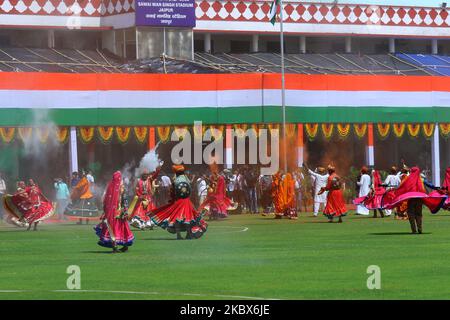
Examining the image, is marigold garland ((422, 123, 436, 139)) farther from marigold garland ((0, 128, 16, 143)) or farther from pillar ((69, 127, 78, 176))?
marigold garland ((0, 128, 16, 143))

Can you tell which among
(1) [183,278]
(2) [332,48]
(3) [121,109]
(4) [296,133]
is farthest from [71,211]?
(2) [332,48]

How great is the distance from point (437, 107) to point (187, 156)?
11.7 m

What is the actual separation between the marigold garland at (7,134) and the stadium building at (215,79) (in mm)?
76

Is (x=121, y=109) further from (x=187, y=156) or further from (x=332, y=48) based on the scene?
(x=332, y=48)

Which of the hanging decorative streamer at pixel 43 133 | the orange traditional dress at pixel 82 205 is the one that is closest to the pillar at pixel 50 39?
the hanging decorative streamer at pixel 43 133

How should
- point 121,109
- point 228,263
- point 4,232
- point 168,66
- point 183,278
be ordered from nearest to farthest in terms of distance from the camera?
point 183,278 → point 228,263 → point 4,232 → point 121,109 → point 168,66

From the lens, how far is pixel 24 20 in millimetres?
61875

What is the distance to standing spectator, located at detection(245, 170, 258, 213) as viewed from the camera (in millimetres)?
51362

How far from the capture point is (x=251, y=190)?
51.6 m

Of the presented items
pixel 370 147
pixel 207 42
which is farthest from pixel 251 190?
pixel 207 42

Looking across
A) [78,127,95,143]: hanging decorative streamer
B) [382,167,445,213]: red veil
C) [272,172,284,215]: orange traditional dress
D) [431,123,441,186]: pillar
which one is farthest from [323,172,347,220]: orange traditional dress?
[431,123,441,186]: pillar

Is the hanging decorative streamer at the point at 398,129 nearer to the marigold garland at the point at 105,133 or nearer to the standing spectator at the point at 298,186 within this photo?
the standing spectator at the point at 298,186

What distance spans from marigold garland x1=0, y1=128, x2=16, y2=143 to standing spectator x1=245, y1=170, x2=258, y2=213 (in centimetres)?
915

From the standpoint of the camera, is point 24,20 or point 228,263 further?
point 24,20
